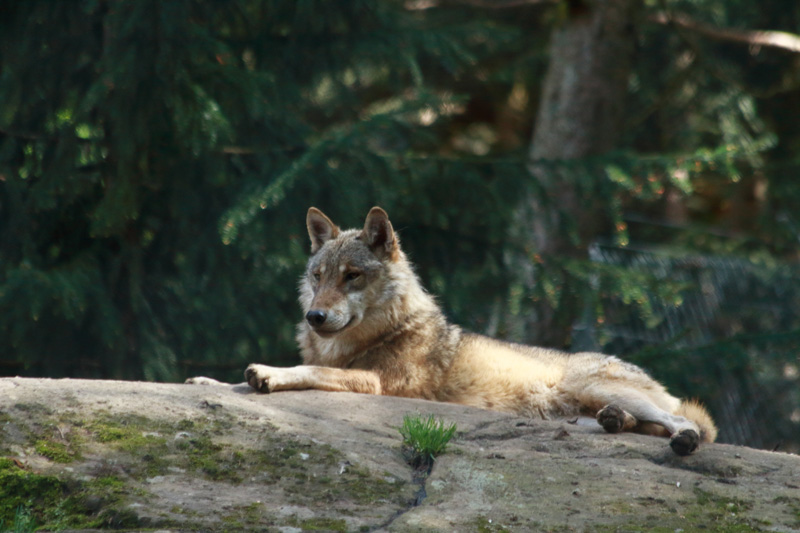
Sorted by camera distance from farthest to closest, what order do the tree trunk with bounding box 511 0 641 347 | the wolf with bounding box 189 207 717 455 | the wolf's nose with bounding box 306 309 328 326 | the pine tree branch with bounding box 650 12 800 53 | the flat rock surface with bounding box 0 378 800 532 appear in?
the pine tree branch with bounding box 650 12 800 53, the tree trunk with bounding box 511 0 641 347, the wolf with bounding box 189 207 717 455, the wolf's nose with bounding box 306 309 328 326, the flat rock surface with bounding box 0 378 800 532

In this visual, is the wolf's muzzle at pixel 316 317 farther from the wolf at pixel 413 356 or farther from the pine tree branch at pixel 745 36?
the pine tree branch at pixel 745 36

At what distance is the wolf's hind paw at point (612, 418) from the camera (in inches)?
202

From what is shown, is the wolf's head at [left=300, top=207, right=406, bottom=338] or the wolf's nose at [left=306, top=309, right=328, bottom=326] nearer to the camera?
the wolf's nose at [left=306, top=309, right=328, bottom=326]

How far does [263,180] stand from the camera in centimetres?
848

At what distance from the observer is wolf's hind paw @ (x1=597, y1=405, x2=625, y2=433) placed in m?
5.13

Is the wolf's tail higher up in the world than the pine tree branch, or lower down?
lower down

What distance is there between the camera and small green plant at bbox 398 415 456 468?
4.27 metres

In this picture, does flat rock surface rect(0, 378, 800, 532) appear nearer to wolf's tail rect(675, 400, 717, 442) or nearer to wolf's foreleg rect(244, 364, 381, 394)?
wolf's foreleg rect(244, 364, 381, 394)

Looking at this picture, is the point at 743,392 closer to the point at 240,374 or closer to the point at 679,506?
the point at 240,374

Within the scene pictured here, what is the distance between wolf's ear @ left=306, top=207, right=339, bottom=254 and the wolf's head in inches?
1.3

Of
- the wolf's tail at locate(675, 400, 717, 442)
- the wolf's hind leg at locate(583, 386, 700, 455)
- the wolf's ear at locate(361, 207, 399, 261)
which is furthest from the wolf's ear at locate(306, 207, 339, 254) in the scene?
the wolf's tail at locate(675, 400, 717, 442)

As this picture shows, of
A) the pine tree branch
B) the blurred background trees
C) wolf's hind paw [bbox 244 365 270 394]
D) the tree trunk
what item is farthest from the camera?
the pine tree branch

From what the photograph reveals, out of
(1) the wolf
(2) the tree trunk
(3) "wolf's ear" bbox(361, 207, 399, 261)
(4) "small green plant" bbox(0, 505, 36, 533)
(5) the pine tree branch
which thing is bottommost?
(4) "small green plant" bbox(0, 505, 36, 533)

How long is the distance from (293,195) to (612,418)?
453 cm
